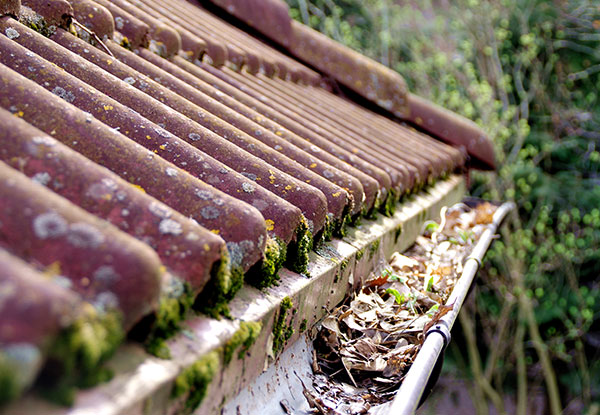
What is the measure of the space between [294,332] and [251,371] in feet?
0.81

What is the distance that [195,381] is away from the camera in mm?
926

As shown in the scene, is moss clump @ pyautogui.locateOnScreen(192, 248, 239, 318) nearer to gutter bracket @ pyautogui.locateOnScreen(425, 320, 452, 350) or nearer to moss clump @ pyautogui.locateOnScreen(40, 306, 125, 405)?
moss clump @ pyautogui.locateOnScreen(40, 306, 125, 405)

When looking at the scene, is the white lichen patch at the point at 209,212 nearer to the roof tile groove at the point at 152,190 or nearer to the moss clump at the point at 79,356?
the roof tile groove at the point at 152,190

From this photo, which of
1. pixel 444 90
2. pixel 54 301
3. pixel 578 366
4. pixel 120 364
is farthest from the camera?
pixel 444 90

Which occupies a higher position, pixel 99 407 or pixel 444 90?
pixel 99 407

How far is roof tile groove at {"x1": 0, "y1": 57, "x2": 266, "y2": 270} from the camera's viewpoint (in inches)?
47.9

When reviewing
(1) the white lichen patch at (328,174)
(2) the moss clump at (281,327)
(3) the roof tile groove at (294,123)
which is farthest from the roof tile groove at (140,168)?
(3) the roof tile groove at (294,123)

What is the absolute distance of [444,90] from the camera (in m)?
9.73

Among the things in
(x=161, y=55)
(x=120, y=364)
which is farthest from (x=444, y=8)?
(x=120, y=364)

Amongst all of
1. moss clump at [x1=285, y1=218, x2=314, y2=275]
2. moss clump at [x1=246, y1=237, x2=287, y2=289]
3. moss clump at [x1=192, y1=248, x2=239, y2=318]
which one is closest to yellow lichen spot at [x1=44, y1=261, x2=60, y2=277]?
moss clump at [x1=192, y1=248, x2=239, y2=318]

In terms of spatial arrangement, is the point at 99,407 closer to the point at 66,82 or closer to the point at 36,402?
the point at 36,402

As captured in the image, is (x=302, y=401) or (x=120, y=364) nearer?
(x=120, y=364)

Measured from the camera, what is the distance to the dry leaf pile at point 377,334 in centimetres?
145

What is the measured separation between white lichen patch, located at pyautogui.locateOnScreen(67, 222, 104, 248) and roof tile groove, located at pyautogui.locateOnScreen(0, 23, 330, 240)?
78 cm
